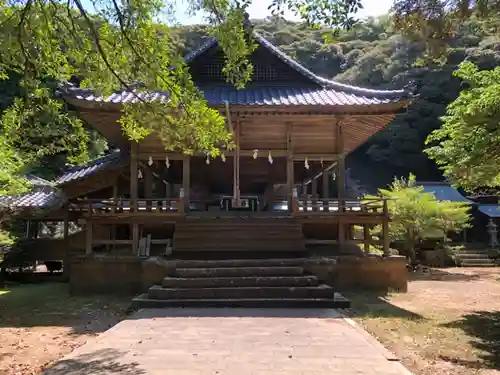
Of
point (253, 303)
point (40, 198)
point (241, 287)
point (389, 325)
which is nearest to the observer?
point (389, 325)

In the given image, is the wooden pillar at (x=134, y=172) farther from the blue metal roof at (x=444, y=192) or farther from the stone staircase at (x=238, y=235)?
the blue metal roof at (x=444, y=192)

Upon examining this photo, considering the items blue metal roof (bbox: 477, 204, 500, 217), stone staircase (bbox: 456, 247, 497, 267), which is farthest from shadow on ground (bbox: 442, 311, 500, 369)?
blue metal roof (bbox: 477, 204, 500, 217)

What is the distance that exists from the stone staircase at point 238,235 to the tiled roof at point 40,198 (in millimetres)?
7435

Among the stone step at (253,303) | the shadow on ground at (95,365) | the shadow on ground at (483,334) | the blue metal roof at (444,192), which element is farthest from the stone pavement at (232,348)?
the blue metal roof at (444,192)

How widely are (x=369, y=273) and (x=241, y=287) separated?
401 cm

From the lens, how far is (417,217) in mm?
21172

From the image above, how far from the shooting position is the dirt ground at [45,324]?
6.25 metres

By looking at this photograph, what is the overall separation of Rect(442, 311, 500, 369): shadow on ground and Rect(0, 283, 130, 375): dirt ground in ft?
19.3

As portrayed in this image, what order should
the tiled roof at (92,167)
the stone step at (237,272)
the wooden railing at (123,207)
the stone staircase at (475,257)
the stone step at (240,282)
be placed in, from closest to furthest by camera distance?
the stone step at (240,282), the stone step at (237,272), the wooden railing at (123,207), the tiled roof at (92,167), the stone staircase at (475,257)

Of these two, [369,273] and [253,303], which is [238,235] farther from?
[369,273]

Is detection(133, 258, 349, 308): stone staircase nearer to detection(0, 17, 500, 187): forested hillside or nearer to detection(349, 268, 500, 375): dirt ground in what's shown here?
detection(349, 268, 500, 375): dirt ground

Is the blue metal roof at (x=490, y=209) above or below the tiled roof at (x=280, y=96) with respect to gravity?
below

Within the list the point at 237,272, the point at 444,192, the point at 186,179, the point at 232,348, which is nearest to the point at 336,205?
the point at 237,272

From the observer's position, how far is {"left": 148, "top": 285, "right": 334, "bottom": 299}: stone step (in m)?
9.48
